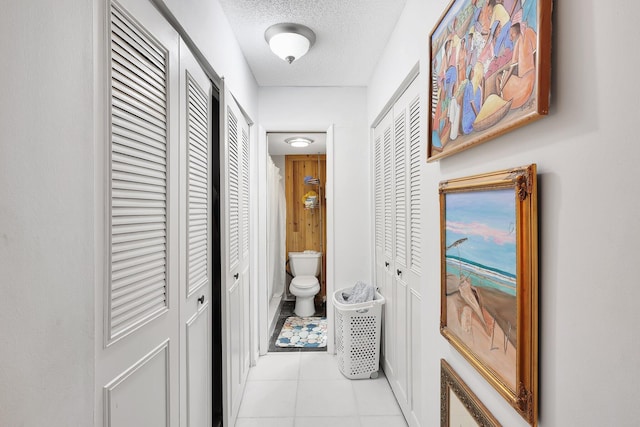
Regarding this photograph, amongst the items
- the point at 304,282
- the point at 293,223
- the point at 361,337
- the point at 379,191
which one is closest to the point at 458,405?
the point at 361,337

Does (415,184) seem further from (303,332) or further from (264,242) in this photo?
(303,332)

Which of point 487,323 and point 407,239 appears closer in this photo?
point 487,323

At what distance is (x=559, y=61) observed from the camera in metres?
0.65

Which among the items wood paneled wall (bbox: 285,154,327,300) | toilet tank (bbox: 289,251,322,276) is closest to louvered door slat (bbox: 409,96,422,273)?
toilet tank (bbox: 289,251,322,276)

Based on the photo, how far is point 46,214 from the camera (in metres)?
0.60

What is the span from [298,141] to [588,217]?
3286mm

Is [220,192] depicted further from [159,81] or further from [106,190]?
[106,190]

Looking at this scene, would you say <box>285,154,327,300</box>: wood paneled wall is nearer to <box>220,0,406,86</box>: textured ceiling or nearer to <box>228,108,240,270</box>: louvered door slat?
<box>220,0,406,86</box>: textured ceiling

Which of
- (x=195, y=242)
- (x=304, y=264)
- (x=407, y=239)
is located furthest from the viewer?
(x=304, y=264)

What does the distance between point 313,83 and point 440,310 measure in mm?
2263

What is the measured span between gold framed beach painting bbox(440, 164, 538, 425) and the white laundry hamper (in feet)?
4.17

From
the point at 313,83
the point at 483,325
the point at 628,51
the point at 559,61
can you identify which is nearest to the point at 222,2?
the point at 313,83

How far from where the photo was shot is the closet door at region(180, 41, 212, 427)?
1.28 m

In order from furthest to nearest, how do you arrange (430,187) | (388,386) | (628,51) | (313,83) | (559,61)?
(313,83) < (388,386) < (430,187) < (559,61) < (628,51)
